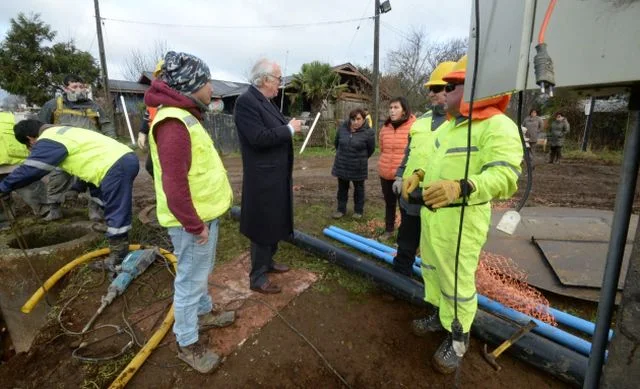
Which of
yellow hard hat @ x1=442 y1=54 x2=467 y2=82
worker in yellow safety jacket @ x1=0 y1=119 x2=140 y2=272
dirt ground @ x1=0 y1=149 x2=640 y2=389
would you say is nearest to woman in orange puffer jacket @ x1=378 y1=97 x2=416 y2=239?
dirt ground @ x1=0 y1=149 x2=640 y2=389

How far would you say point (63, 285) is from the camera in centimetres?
338

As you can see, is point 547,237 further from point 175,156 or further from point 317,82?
point 317,82

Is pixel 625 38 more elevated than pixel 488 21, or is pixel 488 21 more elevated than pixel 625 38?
pixel 488 21

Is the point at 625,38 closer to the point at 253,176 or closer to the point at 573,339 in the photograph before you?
the point at 573,339

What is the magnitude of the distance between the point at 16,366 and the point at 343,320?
2.76 meters

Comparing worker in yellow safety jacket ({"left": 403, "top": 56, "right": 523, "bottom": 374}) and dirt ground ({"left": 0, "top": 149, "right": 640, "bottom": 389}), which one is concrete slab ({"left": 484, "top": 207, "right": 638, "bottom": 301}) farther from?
worker in yellow safety jacket ({"left": 403, "top": 56, "right": 523, "bottom": 374})

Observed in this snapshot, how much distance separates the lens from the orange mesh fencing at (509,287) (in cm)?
257

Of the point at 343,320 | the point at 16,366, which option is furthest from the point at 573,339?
the point at 16,366

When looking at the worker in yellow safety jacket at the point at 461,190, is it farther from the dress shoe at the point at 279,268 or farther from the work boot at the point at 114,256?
the work boot at the point at 114,256

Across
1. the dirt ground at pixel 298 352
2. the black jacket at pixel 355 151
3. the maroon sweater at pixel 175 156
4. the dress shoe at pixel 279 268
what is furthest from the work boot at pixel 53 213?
the black jacket at pixel 355 151

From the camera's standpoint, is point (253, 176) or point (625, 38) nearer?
point (625, 38)

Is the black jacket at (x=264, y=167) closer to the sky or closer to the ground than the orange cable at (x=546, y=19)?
closer to the ground

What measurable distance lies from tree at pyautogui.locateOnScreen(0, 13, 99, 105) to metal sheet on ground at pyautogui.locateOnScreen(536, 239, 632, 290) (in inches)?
851

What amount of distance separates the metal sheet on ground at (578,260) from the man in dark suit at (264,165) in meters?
2.48
